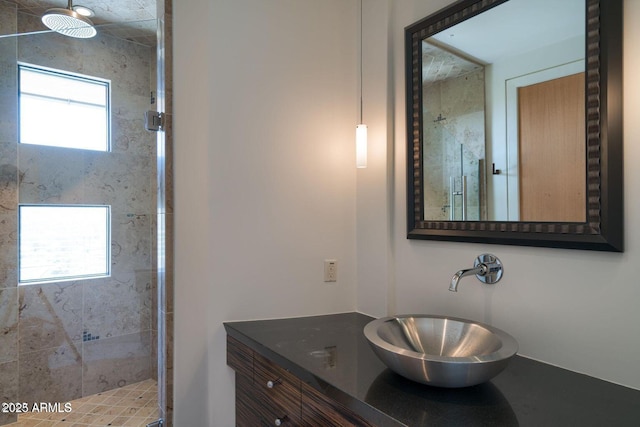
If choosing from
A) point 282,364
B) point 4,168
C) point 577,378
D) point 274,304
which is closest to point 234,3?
point 274,304

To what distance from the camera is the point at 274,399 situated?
1.27m

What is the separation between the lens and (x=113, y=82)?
7.85ft

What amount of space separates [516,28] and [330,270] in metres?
1.24

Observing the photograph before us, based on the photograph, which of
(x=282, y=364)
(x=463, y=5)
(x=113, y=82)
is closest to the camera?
Answer: (x=282, y=364)

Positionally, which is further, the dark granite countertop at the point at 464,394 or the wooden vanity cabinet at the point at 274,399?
the wooden vanity cabinet at the point at 274,399

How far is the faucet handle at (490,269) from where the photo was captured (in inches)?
50.2

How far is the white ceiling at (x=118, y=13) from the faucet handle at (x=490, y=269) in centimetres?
206

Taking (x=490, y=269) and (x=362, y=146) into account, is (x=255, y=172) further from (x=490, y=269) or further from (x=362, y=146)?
(x=490, y=269)

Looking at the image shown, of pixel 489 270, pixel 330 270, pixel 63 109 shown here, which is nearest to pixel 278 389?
pixel 330 270

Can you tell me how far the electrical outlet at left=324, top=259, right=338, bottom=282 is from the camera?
181 cm

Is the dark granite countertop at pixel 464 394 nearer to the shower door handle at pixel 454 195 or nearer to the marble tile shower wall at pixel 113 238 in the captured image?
the shower door handle at pixel 454 195

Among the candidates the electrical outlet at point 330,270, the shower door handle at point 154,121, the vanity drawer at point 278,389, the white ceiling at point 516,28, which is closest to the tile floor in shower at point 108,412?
the vanity drawer at point 278,389

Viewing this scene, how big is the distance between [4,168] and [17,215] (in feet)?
0.92

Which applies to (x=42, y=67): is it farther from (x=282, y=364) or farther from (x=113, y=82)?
(x=282, y=364)
